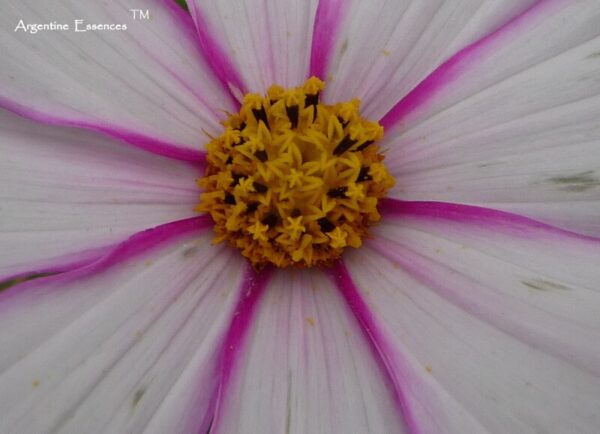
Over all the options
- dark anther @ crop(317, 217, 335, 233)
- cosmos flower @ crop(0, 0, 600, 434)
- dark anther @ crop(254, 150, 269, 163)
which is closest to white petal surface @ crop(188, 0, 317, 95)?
cosmos flower @ crop(0, 0, 600, 434)

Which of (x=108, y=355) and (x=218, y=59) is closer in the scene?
(x=108, y=355)

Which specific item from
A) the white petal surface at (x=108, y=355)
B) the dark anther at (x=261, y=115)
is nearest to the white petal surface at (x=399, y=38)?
the dark anther at (x=261, y=115)

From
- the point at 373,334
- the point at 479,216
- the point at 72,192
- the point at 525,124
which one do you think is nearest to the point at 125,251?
the point at 72,192

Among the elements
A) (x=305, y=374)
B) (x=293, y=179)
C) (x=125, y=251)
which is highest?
(x=293, y=179)

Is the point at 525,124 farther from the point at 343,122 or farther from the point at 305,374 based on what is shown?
the point at 305,374

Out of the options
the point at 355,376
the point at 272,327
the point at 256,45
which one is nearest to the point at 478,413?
the point at 355,376

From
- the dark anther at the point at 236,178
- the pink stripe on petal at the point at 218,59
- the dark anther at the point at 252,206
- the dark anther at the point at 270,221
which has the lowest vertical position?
the dark anther at the point at 270,221

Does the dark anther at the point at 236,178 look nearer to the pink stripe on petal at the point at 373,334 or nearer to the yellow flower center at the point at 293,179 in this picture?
the yellow flower center at the point at 293,179
